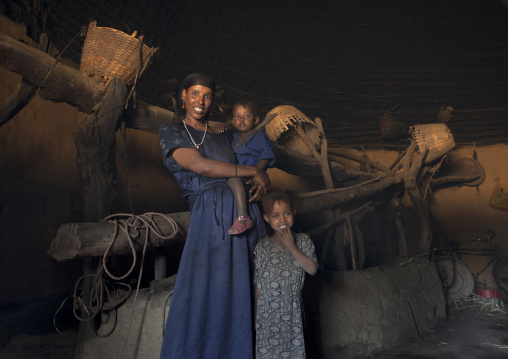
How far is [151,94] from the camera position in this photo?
191 inches

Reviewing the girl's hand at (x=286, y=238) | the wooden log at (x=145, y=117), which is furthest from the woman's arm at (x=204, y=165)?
the wooden log at (x=145, y=117)

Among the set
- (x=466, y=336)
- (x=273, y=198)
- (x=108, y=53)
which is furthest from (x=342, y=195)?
(x=108, y=53)

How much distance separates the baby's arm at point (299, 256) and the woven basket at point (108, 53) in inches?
75.1

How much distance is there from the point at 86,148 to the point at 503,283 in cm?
736

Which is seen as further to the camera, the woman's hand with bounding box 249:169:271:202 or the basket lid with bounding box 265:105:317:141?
the basket lid with bounding box 265:105:317:141

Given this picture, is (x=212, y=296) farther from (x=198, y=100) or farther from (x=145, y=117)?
(x=145, y=117)

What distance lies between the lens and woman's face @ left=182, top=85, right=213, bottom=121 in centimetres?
262

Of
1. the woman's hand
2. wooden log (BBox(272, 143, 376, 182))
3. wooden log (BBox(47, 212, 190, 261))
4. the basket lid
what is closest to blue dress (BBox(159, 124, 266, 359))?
the woman's hand

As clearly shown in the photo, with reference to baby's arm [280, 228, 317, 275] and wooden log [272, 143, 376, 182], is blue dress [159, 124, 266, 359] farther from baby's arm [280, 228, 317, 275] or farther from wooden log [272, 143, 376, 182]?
wooden log [272, 143, 376, 182]

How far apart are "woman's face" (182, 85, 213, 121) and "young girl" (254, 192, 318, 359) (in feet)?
2.54

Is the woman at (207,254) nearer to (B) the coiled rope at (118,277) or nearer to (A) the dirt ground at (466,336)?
(B) the coiled rope at (118,277)

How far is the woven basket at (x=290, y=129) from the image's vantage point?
189 inches

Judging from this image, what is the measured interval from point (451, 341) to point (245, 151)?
11.8 ft

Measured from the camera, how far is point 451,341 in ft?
14.7
